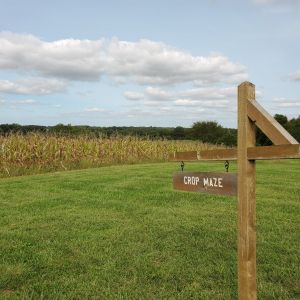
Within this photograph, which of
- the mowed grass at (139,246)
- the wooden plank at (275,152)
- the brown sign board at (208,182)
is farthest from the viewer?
the mowed grass at (139,246)

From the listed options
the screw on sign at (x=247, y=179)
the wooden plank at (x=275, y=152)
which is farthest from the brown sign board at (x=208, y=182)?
the wooden plank at (x=275, y=152)

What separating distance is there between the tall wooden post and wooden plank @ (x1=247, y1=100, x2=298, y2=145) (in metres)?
0.08

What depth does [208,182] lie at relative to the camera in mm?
3801

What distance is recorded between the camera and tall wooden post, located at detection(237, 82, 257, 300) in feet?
11.0

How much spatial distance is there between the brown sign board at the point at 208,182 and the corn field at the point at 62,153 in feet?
42.7

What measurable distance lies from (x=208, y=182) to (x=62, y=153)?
52.4 ft

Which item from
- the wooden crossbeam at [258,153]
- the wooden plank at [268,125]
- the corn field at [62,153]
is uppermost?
the wooden plank at [268,125]

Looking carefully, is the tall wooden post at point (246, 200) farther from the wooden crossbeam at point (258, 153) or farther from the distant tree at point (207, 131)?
the distant tree at point (207, 131)

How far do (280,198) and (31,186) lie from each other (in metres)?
6.39

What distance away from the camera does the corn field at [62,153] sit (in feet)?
56.4

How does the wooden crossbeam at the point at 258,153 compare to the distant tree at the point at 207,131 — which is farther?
the distant tree at the point at 207,131

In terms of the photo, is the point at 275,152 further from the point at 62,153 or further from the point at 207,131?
the point at 207,131

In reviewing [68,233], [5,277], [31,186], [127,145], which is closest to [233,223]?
[68,233]

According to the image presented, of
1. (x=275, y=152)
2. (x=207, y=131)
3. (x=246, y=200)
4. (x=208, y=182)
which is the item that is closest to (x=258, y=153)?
(x=275, y=152)
